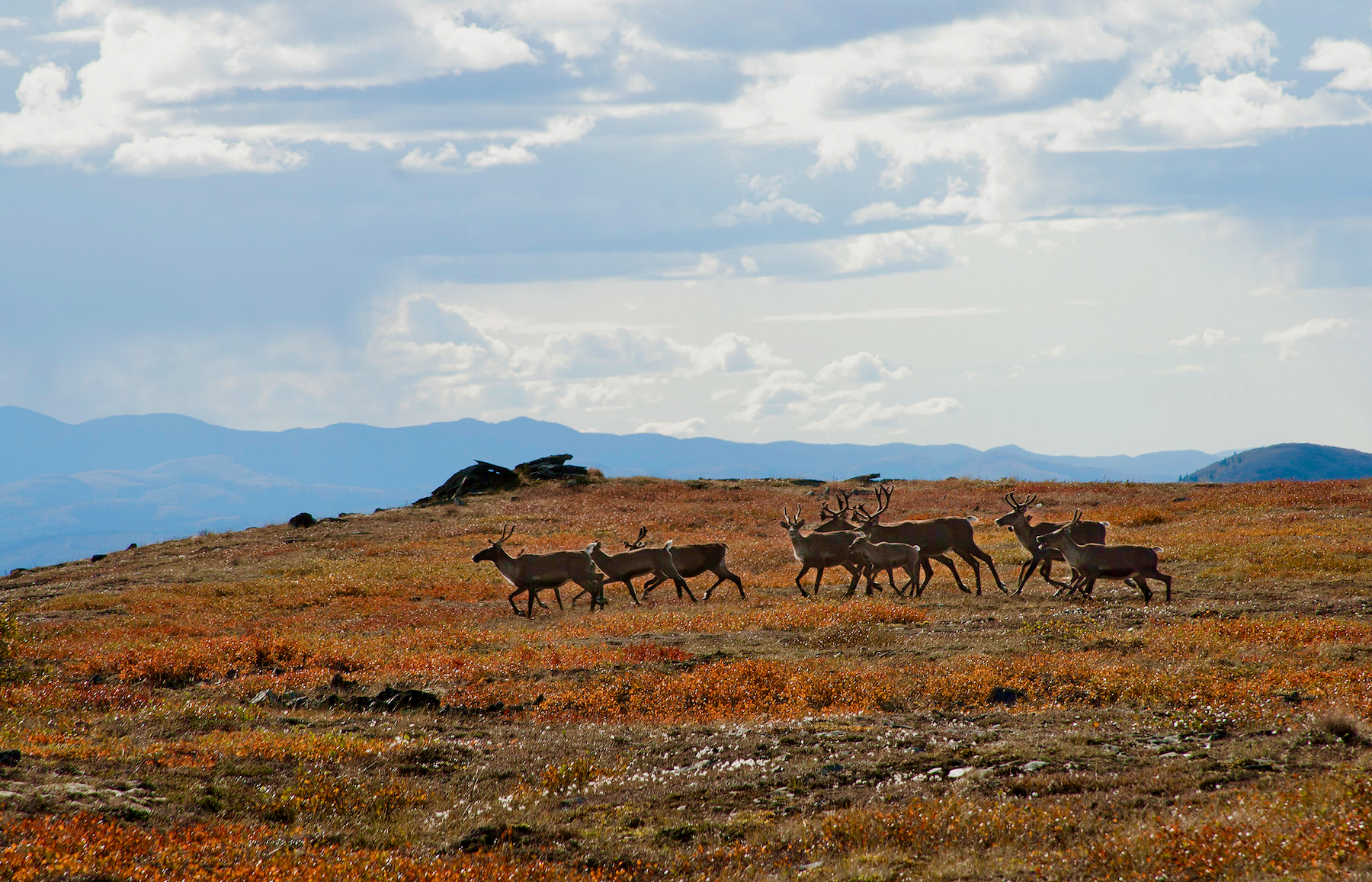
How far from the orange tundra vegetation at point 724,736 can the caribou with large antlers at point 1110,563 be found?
62cm

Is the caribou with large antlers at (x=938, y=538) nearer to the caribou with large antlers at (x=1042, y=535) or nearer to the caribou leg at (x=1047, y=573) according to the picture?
the caribou with large antlers at (x=1042, y=535)

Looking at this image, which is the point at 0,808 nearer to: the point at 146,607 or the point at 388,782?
the point at 388,782

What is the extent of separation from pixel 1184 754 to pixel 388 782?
28.0 feet

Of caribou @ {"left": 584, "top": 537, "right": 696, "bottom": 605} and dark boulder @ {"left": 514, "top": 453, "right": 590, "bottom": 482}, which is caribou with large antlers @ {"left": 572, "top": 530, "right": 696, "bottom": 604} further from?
dark boulder @ {"left": 514, "top": 453, "right": 590, "bottom": 482}

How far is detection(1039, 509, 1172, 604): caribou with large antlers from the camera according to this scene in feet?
75.5

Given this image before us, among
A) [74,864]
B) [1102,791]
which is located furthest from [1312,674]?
[74,864]

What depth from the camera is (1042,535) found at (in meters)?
25.3

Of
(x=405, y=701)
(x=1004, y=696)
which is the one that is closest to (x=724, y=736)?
(x=1004, y=696)

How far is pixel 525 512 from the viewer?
176 ft

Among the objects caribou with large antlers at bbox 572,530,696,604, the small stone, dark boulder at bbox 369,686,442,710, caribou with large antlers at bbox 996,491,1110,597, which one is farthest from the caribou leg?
the small stone

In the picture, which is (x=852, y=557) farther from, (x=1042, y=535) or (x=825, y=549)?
(x=1042, y=535)

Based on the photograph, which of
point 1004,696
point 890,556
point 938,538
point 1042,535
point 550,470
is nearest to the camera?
point 1004,696

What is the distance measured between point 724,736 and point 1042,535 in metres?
14.4

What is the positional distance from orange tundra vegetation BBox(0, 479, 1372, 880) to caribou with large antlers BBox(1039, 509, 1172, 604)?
0.62 metres
